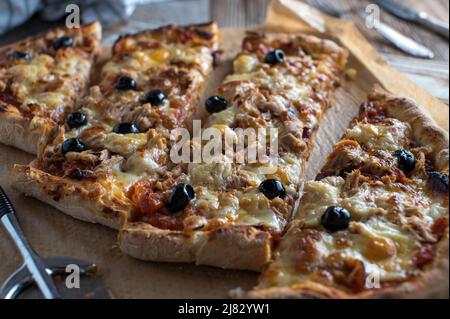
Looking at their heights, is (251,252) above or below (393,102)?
below

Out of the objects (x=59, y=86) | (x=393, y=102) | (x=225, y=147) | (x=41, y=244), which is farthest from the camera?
(x=59, y=86)

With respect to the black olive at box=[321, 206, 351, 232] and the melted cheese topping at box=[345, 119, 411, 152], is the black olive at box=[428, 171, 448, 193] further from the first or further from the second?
the black olive at box=[321, 206, 351, 232]

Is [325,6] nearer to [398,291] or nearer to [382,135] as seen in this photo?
[382,135]

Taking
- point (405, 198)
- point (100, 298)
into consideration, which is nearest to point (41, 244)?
point (100, 298)

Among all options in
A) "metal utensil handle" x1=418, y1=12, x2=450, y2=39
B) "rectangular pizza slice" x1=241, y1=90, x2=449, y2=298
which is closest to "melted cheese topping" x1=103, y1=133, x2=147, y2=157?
"rectangular pizza slice" x1=241, y1=90, x2=449, y2=298

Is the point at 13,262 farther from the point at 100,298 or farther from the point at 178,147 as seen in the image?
the point at 178,147

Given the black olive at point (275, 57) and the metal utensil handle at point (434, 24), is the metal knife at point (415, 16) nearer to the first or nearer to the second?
the metal utensil handle at point (434, 24)
